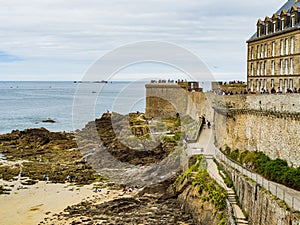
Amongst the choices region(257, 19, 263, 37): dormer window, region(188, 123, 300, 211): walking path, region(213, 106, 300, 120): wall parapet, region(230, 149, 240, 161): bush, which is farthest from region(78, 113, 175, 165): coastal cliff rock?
region(257, 19, 263, 37): dormer window

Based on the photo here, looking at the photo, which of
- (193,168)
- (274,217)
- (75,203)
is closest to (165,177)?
(193,168)

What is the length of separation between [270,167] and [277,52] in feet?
27.3

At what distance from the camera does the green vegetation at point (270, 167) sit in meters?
14.0

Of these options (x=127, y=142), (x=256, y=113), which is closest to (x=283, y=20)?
(x=256, y=113)

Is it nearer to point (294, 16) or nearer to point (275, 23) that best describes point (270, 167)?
point (294, 16)

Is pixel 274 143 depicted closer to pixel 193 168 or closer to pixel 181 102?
pixel 193 168

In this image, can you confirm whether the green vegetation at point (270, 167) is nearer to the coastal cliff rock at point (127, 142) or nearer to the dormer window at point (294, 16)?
the dormer window at point (294, 16)

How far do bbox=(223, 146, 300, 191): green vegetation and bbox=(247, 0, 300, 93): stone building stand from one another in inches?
177

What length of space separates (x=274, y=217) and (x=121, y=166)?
1825 centimetres

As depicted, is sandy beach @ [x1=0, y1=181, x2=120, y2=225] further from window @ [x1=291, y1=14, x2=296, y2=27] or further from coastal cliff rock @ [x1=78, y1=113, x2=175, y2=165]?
window @ [x1=291, y1=14, x2=296, y2=27]

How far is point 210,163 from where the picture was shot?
21328 mm

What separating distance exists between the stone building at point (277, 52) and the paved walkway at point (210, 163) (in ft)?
12.6

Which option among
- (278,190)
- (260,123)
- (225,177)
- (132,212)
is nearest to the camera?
(278,190)

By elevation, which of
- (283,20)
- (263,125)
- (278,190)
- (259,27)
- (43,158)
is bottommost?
(43,158)
